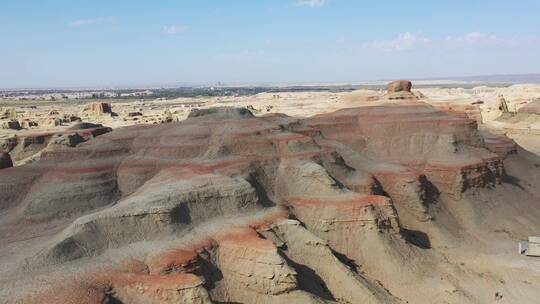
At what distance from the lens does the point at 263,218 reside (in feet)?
95.0

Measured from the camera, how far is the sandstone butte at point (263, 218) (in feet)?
75.8

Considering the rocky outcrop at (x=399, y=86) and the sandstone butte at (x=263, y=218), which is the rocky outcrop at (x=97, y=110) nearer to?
the rocky outcrop at (x=399, y=86)

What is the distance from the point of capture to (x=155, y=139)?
128 ft

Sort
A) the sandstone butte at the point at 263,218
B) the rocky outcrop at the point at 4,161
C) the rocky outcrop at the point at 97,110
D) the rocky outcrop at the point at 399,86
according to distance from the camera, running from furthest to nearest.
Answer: the rocky outcrop at the point at 97,110 → the rocky outcrop at the point at 399,86 → the rocky outcrop at the point at 4,161 → the sandstone butte at the point at 263,218

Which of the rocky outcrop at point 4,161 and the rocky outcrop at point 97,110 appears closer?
the rocky outcrop at point 4,161

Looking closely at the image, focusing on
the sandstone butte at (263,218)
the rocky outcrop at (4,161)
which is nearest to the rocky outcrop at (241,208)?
the sandstone butte at (263,218)

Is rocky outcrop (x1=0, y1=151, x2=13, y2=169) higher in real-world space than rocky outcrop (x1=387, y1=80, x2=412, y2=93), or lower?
lower

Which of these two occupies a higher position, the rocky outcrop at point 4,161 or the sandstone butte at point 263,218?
the rocky outcrop at point 4,161

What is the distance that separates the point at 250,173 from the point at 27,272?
15.8 meters

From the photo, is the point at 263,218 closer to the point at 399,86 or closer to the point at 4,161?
the point at 4,161

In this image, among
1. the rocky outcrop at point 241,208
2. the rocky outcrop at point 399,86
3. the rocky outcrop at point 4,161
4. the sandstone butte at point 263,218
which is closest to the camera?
the sandstone butte at point 263,218

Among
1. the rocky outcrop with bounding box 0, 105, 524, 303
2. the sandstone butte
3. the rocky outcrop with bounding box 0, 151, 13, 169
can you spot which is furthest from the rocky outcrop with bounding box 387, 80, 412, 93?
the rocky outcrop with bounding box 0, 151, 13, 169

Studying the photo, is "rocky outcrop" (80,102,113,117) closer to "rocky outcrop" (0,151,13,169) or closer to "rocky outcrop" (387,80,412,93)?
"rocky outcrop" (387,80,412,93)

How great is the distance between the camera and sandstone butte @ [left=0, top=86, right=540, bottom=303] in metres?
23.1
